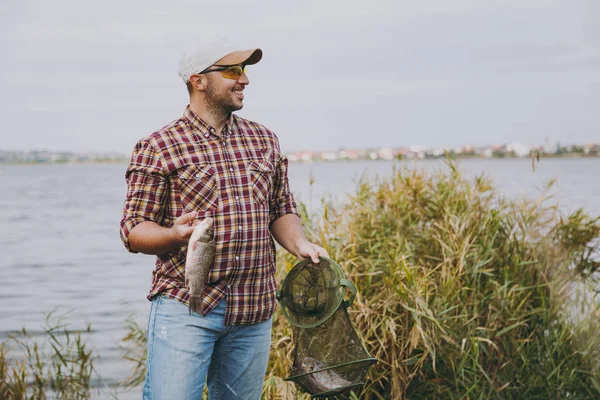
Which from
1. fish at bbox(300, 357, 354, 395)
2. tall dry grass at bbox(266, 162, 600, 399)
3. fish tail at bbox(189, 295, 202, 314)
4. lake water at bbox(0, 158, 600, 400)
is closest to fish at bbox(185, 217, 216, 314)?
fish tail at bbox(189, 295, 202, 314)

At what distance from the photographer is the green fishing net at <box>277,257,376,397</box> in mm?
3547

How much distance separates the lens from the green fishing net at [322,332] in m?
3.55

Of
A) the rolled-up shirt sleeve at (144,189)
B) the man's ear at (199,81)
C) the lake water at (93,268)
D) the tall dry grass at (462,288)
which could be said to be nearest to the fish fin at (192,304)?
the rolled-up shirt sleeve at (144,189)

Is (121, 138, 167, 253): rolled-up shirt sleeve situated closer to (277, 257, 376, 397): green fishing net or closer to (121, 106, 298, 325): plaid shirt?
(121, 106, 298, 325): plaid shirt

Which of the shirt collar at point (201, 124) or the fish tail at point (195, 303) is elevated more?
the shirt collar at point (201, 124)

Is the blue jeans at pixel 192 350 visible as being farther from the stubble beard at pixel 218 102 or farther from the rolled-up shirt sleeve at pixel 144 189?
the stubble beard at pixel 218 102

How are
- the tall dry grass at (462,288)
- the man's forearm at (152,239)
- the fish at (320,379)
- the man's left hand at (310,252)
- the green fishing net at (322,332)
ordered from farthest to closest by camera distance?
the tall dry grass at (462,288) < the fish at (320,379) < the green fishing net at (322,332) < the man's left hand at (310,252) < the man's forearm at (152,239)

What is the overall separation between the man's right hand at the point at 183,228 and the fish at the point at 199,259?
0.19 ft

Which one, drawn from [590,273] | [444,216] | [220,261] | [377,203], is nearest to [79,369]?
[377,203]

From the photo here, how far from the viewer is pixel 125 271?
1586cm

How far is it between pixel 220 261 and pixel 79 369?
3989mm

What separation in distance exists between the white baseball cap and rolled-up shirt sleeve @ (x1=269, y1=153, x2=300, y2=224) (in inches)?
19.8

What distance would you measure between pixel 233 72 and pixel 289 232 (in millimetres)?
759

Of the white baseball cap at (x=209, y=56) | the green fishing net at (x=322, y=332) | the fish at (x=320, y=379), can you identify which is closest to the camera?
the white baseball cap at (x=209, y=56)
